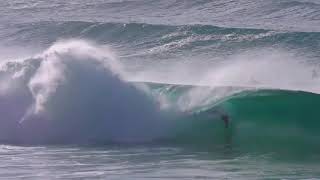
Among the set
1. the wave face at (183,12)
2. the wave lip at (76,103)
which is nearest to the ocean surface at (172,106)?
the wave lip at (76,103)

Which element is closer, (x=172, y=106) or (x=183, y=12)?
(x=172, y=106)

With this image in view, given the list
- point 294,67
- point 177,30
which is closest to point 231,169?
point 294,67

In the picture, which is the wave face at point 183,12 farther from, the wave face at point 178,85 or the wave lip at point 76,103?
the wave lip at point 76,103

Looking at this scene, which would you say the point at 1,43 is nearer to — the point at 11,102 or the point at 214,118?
the point at 11,102

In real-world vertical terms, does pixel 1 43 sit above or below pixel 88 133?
above

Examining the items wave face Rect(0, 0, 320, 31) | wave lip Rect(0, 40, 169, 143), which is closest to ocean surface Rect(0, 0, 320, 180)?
wave lip Rect(0, 40, 169, 143)

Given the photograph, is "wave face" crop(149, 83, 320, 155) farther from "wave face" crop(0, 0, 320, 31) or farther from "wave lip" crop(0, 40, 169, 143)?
"wave face" crop(0, 0, 320, 31)

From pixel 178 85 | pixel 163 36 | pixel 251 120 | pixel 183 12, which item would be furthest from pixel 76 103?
pixel 183 12

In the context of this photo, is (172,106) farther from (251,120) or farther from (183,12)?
(183,12)

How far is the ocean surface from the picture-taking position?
1468 cm

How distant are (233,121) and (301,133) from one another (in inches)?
48.6

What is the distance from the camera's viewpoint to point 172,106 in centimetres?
1816

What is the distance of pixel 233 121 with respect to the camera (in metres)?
17.7

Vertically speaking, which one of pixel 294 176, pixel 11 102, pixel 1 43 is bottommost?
pixel 294 176
